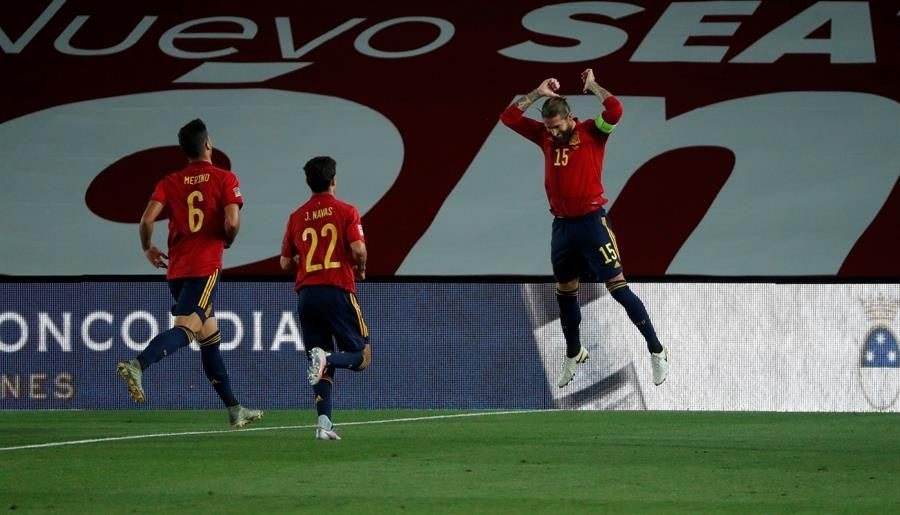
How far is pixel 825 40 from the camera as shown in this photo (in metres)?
18.4

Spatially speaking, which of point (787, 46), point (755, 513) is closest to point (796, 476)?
point (755, 513)

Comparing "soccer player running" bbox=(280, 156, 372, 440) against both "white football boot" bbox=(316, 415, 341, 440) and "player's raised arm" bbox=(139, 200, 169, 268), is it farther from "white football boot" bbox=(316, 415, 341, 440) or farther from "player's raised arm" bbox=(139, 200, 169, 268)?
"player's raised arm" bbox=(139, 200, 169, 268)

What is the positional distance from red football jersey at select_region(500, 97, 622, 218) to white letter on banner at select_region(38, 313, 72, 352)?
18.8 feet

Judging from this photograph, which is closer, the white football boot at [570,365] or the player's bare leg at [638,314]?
the player's bare leg at [638,314]

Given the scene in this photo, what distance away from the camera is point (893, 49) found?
59.9ft

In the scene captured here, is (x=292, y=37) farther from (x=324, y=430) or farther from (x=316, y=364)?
(x=316, y=364)

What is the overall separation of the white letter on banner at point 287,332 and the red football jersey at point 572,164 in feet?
14.5

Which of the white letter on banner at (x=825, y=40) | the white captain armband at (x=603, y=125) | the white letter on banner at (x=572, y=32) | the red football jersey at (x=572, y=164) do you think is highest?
the white captain armband at (x=603, y=125)

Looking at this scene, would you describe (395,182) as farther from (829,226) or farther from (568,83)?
(829,226)

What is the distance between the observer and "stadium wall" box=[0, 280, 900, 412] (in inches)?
542

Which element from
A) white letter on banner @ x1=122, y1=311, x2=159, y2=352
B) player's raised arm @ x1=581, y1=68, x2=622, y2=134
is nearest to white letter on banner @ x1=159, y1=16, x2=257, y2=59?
white letter on banner @ x1=122, y1=311, x2=159, y2=352

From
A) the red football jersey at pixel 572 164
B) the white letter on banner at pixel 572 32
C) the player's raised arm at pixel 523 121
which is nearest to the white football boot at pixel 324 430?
the red football jersey at pixel 572 164

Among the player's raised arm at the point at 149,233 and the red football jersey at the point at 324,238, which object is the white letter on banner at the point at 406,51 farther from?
the red football jersey at the point at 324,238

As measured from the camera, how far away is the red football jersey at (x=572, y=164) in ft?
34.3
